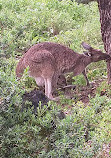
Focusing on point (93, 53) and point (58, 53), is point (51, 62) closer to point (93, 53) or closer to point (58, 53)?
point (58, 53)

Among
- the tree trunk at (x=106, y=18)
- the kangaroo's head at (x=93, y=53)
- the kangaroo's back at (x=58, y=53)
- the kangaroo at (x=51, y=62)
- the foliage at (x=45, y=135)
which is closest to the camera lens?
the foliage at (x=45, y=135)

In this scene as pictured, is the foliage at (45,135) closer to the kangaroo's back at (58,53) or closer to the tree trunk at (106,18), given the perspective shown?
the tree trunk at (106,18)

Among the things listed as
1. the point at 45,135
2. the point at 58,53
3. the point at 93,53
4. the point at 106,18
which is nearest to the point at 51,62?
the point at 58,53

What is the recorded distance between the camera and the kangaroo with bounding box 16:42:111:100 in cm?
646

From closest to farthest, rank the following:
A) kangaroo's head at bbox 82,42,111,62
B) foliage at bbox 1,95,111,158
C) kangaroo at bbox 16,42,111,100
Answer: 1. foliage at bbox 1,95,111,158
2. kangaroo at bbox 16,42,111,100
3. kangaroo's head at bbox 82,42,111,62

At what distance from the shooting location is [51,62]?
Answer: 6.57m

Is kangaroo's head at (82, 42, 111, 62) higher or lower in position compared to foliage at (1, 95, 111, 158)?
higher

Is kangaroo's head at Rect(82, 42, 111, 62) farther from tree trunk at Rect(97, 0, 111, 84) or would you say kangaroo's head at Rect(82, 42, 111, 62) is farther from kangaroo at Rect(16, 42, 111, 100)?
tree trunk at Rect(97, 0, 111, 84)

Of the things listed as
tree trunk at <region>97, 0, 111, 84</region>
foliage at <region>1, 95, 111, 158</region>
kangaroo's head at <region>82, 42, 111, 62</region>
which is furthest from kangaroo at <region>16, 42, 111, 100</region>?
foliage at <region>1, 95, 111, 158</region>

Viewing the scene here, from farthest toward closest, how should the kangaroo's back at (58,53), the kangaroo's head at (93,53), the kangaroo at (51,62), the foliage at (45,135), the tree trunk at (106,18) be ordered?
the kangaroo's head at (93,53) < the kangaroo's back at (58,53) < the kangaroo at (51,62) < the tree trunk at (106,18) < the foliage at (45,135)

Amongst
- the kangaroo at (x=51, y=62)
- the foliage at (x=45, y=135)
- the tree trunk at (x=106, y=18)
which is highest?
the tree trunk at (x=106, y=18)

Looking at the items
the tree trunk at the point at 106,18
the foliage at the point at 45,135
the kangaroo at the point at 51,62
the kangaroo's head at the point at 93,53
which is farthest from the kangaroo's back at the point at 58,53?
the foliage at the point at 45,135

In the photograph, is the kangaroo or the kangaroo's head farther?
the kangaroo's head

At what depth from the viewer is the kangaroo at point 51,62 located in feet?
21.2
